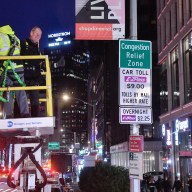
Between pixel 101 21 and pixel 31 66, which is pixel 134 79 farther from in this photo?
pixel 31 66

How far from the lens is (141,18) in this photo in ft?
228

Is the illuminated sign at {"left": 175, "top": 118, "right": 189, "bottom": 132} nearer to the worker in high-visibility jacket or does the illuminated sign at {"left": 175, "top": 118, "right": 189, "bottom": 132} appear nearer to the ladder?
the worker in high-visibility jacket

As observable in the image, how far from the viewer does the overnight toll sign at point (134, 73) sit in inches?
348

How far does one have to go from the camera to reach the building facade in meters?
35.0

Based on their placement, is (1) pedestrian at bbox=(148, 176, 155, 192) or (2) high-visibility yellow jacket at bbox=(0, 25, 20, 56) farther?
(1) pedestrian at bbox=(148, 176, 155, 192)

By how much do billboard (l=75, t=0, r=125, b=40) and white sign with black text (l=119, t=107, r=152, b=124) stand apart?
155 cm

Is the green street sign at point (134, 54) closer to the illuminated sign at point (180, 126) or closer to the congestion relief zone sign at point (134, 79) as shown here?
the congestion relief zone sign at point (134, 79)

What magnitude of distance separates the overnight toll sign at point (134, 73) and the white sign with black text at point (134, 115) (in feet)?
0.33

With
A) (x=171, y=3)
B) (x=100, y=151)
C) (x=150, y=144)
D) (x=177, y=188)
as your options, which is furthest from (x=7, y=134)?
(x=100, y=151)

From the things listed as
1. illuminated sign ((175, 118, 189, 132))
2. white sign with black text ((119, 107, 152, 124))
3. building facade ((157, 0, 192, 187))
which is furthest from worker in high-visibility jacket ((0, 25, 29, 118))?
illuminated sign ((175, 118, 189, 132))

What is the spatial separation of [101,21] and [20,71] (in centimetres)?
270

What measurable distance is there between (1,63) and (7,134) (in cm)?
114

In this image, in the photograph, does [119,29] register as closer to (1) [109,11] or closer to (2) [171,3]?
(1) [109,11]

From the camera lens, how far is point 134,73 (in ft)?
29.4
